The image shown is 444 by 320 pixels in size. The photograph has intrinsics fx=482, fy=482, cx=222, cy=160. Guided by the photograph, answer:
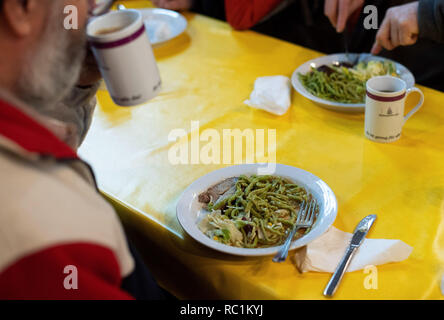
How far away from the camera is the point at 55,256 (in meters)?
0.58

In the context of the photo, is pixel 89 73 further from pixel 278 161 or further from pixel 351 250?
pixel 351 250

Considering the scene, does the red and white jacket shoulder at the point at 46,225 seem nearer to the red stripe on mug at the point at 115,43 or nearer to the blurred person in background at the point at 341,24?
the red stripe on mug at the point at 115,43

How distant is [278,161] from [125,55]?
17.0 inches

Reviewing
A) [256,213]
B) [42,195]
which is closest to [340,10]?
[256,213]

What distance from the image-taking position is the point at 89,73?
1135mm

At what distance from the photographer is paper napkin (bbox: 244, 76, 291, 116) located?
1334 millimetres

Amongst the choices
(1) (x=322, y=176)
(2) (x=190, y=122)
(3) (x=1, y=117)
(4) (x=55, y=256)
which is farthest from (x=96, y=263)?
(2) (x=190, y=122)

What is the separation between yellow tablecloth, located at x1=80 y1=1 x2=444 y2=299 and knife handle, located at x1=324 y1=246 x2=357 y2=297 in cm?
2

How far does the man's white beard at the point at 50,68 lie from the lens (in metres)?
0.66

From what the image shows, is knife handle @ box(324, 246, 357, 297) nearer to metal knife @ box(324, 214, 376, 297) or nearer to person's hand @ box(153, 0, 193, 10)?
metal knife @ box(324, 214, 376, 297)

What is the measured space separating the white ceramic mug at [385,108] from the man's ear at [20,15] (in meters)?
0.78

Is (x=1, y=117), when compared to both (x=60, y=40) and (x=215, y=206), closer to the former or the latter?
(x=60, y=40)

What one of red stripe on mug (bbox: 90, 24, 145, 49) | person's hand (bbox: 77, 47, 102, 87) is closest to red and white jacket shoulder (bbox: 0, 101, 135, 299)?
red stripe on mug (bbox: 90, 24, 145, 49)

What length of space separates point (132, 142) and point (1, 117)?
707mm
